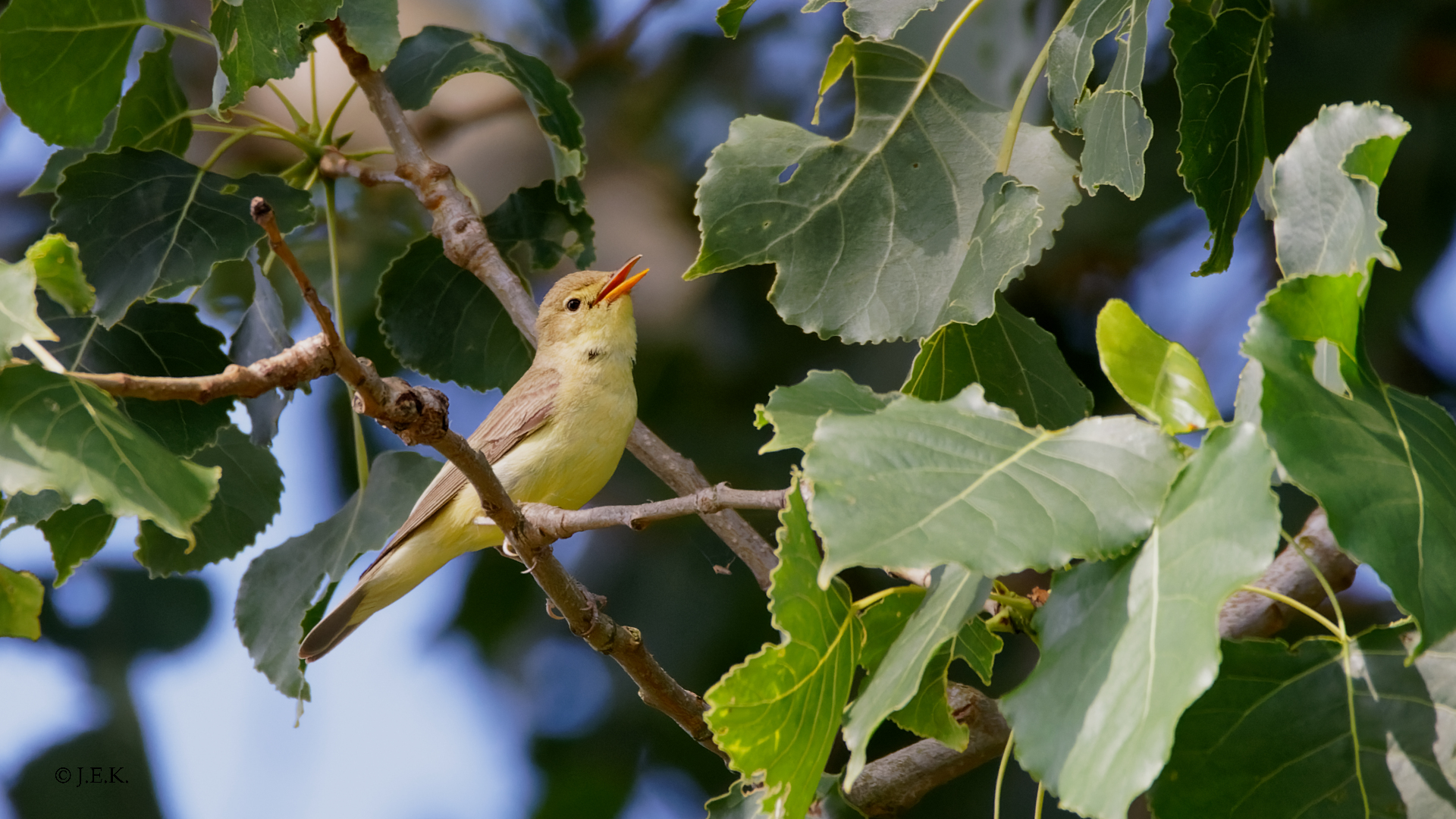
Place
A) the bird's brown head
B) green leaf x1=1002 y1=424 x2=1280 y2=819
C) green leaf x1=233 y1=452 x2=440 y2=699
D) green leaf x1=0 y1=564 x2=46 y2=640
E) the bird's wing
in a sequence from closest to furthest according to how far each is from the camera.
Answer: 1. green leaf x1=1002 y1=424 x2=1280 y2=819
2. green leaf x1=0 y1=564 x2=46 y2=640
3. green leaf x1=233 y1=452 x2=440 y2=699
4. the bird's wing
5. the bird's brown head

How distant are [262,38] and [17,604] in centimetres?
115

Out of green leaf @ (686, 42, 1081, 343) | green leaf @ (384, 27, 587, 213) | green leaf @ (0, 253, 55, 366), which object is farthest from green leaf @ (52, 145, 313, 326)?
green leaf @ (686, 42, 1081, 343)

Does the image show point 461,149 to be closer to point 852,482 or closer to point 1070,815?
point 1070,815

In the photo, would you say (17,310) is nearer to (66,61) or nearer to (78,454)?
(78,454)

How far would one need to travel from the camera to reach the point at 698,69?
4.85 metres

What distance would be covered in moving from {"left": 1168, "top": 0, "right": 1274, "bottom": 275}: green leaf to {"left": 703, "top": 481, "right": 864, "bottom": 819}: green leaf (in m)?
0.87

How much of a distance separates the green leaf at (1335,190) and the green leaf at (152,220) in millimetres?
1888

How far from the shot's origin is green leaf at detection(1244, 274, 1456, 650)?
933 mm

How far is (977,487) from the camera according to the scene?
41.5 inches

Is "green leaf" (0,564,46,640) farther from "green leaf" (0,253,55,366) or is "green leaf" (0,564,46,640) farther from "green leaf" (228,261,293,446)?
"green leaf" (228,261,293,446)

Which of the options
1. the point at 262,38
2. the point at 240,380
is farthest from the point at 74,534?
the point at 240,380

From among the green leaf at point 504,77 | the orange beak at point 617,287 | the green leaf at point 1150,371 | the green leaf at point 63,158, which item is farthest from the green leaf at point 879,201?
the green leaf at point 63,158

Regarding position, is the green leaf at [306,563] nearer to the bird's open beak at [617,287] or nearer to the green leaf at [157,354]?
the green leaf at [157,354]

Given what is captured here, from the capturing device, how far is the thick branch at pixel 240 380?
105 centimetres
